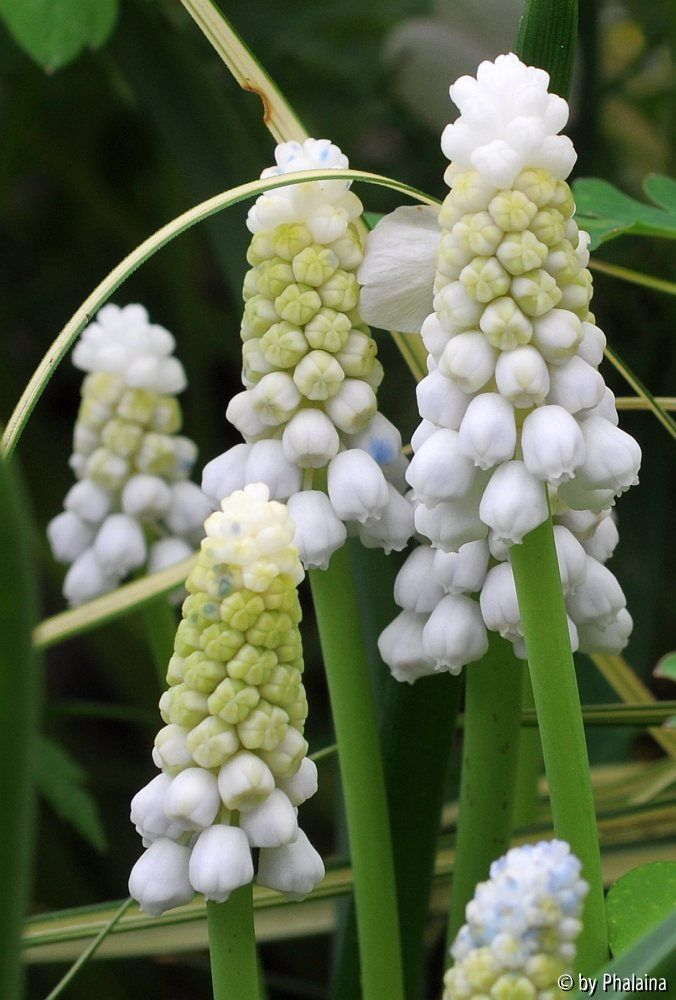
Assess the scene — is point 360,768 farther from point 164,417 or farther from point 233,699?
point 164,417

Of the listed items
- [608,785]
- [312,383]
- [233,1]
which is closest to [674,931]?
[312,383]

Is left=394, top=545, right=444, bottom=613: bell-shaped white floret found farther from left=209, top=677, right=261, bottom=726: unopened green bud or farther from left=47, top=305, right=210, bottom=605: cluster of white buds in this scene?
left=47, top=305, right=210, bottom=605: cluster of white buds

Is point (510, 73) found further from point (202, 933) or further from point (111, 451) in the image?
point (202, 933)

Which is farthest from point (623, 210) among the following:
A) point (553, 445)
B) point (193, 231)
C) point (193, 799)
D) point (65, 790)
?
point (193, 231)

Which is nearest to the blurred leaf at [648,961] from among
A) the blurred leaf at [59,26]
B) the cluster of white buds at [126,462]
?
the cluster of white buds at [126,462]

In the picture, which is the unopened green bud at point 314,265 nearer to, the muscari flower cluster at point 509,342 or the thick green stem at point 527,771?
the muscari flower cluster at point 509,342

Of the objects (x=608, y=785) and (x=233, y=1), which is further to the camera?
(x=233, y=1)

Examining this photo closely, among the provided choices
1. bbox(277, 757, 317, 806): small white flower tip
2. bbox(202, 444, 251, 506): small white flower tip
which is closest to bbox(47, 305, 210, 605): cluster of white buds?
bbox(202, 444, 251, 506): small white flower tip
